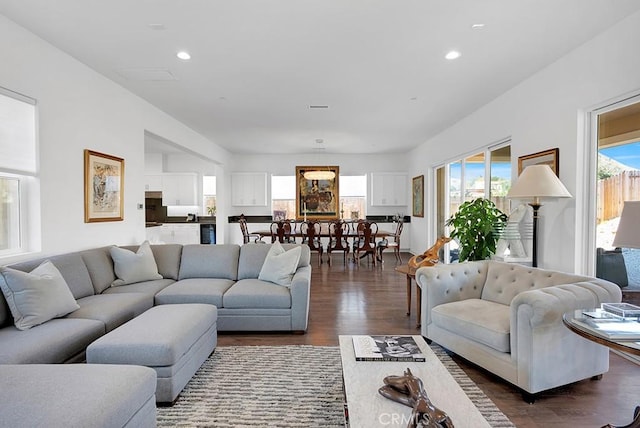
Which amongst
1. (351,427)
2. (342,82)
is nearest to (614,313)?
(351,427)

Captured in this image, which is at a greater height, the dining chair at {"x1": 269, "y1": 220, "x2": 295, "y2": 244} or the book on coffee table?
the dining chair at {"x1": 269, "y1": 220, "x2": 295, "y2": 244}

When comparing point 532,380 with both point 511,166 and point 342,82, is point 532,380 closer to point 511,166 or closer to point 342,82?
point 511,166

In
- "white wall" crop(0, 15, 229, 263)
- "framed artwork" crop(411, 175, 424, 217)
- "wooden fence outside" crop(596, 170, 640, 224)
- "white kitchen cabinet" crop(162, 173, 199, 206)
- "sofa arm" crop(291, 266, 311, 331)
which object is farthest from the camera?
"white kitchen cabinet" crop(162, 173, 199, 206)

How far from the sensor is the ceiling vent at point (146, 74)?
12.3 feet

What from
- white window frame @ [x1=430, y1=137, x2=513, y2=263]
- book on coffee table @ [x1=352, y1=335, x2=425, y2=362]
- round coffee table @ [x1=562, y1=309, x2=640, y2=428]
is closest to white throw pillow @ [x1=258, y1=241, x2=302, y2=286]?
book on coffee table @ [x1=352, y1=335, x2=425, y2=362]

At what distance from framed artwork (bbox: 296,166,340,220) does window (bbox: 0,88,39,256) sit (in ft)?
21.7

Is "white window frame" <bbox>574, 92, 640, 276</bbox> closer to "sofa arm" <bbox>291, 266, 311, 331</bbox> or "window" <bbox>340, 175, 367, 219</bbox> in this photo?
"sofa arm" <bbox>291, 266, 311, 331</bbox>

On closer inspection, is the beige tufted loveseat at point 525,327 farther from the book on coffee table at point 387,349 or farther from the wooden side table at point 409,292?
the book on coffee table at point 387,349

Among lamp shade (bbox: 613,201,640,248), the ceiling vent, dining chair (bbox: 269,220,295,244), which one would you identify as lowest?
dining chair (bbox: 269,220,295,244)

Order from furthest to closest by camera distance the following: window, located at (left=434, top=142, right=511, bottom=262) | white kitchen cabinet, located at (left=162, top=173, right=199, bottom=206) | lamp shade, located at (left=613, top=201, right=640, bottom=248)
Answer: white kitchen cabinet, located at (left=162, top=173, right=199, bottom=206) → window, located at (left=434, top=142, right=511, bottom=262) → lamp shade, located at (left=613, top=201, right=640, bottom=248)

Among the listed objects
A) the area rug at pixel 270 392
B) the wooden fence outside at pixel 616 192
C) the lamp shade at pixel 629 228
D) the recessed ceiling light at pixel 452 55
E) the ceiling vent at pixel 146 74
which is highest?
the ceiling vent at pixel 146 74

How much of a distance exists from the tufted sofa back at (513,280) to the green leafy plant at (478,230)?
50 centimetres

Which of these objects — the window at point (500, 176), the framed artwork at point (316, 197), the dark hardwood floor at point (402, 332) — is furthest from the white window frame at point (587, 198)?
the framed artwork at point (316, 197)

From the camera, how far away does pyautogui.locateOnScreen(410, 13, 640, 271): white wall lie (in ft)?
9.11
